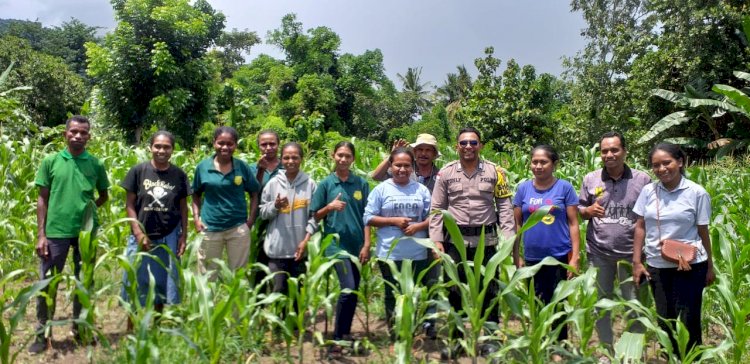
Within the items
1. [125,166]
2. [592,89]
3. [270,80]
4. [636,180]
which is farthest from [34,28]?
[636,180]

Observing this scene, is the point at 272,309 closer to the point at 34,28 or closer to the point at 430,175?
the point at 430,175

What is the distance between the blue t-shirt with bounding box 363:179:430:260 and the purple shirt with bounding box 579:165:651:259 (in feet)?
3.02

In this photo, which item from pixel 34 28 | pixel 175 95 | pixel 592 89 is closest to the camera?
pixel 175 95

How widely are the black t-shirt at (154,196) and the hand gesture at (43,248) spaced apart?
494 mm

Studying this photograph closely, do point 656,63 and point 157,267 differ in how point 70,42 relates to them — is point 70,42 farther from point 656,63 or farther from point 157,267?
point 157,267

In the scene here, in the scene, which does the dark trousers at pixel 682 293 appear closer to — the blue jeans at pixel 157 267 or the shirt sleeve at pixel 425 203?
the shirt sleeve at pixel 425 203

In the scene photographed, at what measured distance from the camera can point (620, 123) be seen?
16562 mm

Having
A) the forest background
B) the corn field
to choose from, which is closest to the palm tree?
the forest background

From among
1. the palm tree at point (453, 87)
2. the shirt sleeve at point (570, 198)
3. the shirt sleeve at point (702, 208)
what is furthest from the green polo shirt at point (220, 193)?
the palm tree at point (453, 87)

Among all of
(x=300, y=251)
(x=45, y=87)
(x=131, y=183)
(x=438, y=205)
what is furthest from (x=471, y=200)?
(x=45, y=87)

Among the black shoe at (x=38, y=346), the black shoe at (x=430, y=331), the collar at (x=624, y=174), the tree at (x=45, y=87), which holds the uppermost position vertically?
the tree at (x=45, y=87)

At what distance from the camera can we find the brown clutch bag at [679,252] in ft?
9.68

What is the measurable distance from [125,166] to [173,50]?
33.7 ft

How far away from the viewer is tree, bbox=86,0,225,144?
14.5m
